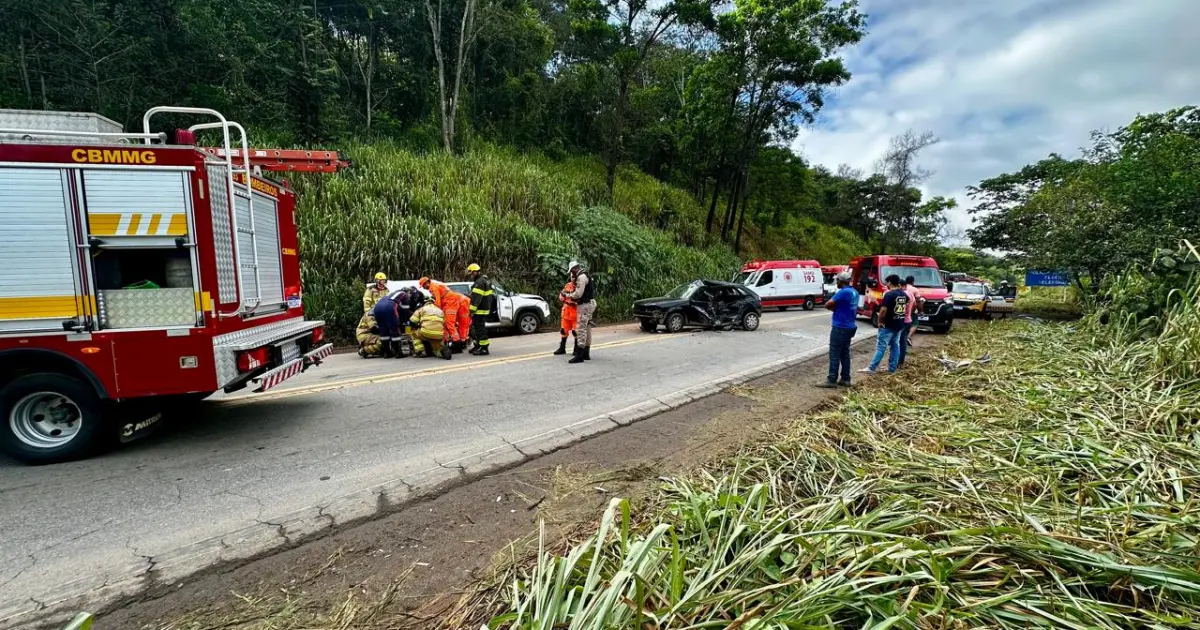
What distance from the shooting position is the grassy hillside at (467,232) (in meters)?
12.4

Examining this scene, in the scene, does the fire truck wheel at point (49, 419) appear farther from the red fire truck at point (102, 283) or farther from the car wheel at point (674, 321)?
the car wheel at point (674, 321)

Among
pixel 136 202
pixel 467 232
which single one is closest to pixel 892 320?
pixel 136 202

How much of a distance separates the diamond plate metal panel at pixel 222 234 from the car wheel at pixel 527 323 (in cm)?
882

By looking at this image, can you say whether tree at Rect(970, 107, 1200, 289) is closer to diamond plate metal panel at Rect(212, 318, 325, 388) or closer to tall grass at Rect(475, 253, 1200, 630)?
tall grass at Rect(475, 253, 1200, 630)

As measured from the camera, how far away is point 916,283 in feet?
48.1

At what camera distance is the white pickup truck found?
12875mm

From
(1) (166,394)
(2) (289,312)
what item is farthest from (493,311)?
(1) (166,394)

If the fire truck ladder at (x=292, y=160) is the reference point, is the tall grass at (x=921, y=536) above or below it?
below

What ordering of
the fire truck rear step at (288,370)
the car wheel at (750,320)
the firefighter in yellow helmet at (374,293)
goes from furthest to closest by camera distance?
the car wheel at (750,320)
the firefighter in yellow helmet at (374,293)
the fire truck rear step at (288,370)

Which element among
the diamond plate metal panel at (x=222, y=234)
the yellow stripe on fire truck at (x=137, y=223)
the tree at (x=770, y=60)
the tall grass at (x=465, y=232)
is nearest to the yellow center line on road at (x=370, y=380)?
the diamond plate metal panel at (x=222, y=234)

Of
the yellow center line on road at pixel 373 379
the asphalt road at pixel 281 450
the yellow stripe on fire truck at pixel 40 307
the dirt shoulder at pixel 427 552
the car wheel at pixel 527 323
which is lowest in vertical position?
the dirt shoulder at pixel 427 552

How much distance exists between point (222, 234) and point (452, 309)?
16.4 feet

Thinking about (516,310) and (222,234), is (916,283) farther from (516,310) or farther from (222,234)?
(222,234)

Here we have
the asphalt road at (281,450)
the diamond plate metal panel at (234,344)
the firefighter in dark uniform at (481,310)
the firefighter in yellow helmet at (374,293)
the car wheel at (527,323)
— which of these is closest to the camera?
the asphalt road at (281,450)
